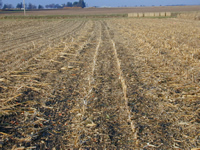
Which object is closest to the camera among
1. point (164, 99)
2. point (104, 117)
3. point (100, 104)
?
point (104, 117)

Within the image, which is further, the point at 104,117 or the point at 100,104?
the point at 100,104

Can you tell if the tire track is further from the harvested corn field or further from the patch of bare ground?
the patch of bare ground

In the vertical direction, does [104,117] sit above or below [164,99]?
below

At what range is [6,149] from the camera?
3.27m

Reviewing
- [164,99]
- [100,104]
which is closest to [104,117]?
Result: [100,104]

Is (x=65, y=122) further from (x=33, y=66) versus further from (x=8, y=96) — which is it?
(x=33, y=66)

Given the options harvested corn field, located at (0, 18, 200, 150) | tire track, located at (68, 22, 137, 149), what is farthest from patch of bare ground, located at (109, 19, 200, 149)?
tire track, located at (68, 22, 137, 149)

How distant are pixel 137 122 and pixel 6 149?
93.9 inches

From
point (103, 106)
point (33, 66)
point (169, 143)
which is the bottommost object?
point (169, 143)

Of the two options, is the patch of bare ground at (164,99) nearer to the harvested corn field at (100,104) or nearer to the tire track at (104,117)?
the harvested corn field at (100,104)

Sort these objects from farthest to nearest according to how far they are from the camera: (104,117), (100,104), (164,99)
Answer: (164,99) < (100,104) < (104,117)

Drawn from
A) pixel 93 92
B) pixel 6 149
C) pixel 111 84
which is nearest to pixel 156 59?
pixel 111 84

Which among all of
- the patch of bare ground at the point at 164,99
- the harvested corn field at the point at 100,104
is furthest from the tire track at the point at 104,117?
the patch of bare ground at the point at 164,99

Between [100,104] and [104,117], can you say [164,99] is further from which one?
[104,117]
